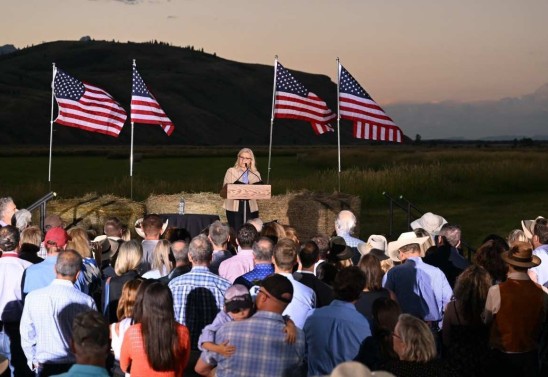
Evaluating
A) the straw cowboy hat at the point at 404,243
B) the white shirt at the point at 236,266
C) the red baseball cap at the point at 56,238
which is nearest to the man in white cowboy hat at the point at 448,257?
the straw cowboy hat at the point at 404,243

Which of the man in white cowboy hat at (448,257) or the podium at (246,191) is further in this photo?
the podium at (246,191)

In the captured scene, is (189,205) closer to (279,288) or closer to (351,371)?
(279,288)

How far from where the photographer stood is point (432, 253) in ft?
32.0

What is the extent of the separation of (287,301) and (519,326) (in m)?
2.36

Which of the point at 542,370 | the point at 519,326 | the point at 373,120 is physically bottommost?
the point at 542,370

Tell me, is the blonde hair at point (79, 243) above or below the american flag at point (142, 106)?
below

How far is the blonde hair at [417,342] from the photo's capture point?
556cm


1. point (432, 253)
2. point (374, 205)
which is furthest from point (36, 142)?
point (432, 253)

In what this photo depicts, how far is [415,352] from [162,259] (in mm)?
3493

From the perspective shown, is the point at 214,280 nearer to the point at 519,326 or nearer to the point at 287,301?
the point at 287,301

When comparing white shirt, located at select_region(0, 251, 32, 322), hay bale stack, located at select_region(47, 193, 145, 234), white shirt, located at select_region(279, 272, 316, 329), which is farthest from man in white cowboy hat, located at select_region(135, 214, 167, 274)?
hay bale stack, located at select_region(47, 193, 145, 234)

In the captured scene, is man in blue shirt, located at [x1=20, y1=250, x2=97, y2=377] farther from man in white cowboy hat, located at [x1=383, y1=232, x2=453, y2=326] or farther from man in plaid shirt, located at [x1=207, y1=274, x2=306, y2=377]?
man in white cowboy hat, located at [x1=383, y1=232, x2=453, y2=326]

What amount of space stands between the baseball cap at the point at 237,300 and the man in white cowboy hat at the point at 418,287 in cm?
257

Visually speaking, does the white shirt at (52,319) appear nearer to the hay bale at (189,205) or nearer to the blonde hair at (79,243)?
the blonde hair at (79,243)
